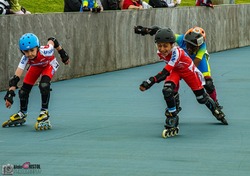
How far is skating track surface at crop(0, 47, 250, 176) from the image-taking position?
29.5 ft

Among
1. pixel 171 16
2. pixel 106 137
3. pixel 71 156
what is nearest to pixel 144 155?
pixel 71 156

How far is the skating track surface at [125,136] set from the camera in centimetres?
898

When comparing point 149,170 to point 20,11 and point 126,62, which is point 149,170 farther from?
point 126,62

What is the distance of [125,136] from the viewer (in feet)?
37.1

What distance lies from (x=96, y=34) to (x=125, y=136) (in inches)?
378

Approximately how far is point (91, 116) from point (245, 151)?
3.95 m

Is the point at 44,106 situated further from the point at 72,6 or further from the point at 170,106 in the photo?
the point at 72,6

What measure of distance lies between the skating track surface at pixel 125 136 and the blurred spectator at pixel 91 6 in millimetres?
2631

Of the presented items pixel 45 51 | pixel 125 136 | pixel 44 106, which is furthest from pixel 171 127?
pixel 45 51

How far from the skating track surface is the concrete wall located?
117 centimetres

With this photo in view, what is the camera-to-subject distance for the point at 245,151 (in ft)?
32.6

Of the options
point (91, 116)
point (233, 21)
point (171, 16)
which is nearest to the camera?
point (91, 116)

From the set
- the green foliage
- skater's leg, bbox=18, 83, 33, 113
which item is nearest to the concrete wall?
skater's leg, bbox=18, 83, 33, 113

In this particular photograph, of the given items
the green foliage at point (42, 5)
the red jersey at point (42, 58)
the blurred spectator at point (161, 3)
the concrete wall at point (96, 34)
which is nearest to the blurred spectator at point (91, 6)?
the concrete wall at point (96, 34)
